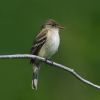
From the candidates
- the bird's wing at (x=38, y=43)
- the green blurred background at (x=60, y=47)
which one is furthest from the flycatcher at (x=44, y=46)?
the green blurred background at (x=60, y=47)

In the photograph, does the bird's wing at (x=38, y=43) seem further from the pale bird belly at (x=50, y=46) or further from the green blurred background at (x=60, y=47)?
the green blurred background at (x=60, y=47)

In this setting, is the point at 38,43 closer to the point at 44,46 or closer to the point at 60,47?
the point at 44,46

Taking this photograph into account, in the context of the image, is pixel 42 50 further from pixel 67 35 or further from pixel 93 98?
pixel 67 35

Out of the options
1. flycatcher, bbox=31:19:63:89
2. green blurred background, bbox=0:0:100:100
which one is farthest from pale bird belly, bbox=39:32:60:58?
green blurred background, bbox=0:0:100:100

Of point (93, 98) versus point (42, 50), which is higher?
point (42, 50)

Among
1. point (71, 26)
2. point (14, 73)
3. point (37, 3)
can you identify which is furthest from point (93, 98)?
point (37, 3)

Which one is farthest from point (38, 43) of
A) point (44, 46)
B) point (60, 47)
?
point (60, 47)
